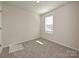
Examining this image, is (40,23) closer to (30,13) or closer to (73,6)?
(30,13)

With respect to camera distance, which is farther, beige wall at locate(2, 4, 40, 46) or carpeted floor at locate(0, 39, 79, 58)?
beige wall at locate(2, 4, 40, 46)

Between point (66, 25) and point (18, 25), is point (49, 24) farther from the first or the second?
point (18, 25)

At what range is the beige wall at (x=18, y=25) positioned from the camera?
2.54 metres

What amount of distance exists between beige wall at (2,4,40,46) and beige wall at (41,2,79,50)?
30 cm

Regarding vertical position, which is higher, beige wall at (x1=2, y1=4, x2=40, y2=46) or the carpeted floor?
beige wall at (x1=2, y1=4, x2=40, y2=46)

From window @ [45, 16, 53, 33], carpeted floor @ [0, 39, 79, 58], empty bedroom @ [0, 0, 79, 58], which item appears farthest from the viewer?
window @ [45, 16, 53, 33]

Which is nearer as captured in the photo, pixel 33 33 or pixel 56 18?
pixel 33 33

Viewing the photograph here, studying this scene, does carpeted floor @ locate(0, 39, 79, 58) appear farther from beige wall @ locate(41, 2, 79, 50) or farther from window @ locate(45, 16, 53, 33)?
window @ locate(45, 16, 53, 33)

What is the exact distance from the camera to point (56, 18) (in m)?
3.48

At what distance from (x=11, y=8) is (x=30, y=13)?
22.1 inches

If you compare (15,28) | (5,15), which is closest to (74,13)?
(15,28)

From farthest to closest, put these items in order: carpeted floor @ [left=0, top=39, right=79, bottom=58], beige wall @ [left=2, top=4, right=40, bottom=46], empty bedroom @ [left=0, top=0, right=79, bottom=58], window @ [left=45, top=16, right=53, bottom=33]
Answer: window @ [left=45, top=16, right=53, bottom=33], beige wall @ [left=2, top=4, right=40, bottom=46], empty bedroom @ [left=0, top=0, right=79, bottom=58], carpeted floor @ [left=0, top=39, right=79, bottom=58]

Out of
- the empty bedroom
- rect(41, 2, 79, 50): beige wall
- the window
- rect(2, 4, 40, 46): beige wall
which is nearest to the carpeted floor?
the empty bedroom

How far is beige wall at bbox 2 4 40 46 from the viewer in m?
2.54
